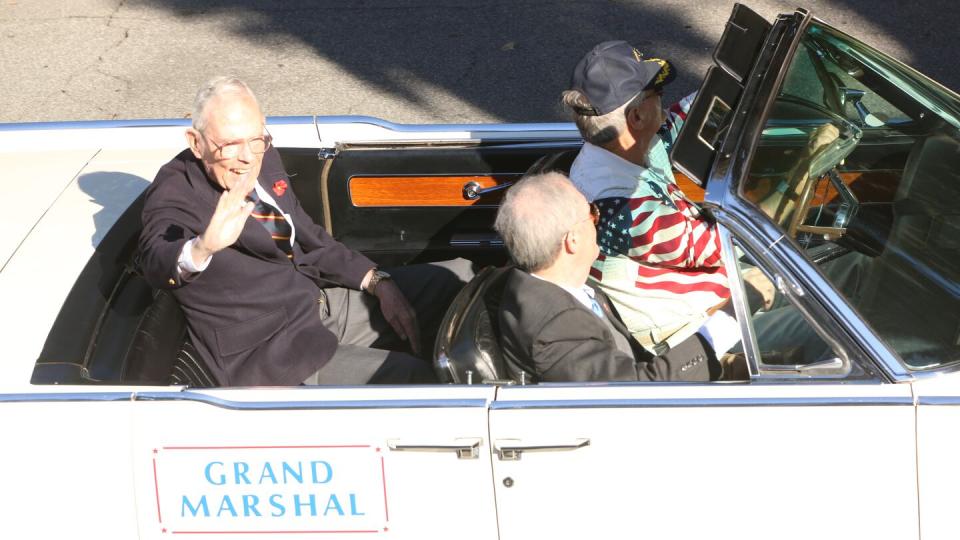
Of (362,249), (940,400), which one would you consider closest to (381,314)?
(362,249)

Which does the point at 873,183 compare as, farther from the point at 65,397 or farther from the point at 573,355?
the point at 65,397

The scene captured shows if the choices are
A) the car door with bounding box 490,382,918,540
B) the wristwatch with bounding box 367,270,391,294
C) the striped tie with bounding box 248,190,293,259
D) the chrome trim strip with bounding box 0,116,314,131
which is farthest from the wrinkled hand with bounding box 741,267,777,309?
the chrome trim strip with bounding box 0,116,314,131

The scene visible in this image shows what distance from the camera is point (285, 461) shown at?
2389 millimetres

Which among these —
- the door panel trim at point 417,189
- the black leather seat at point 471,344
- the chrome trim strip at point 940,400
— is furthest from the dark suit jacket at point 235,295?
the chrome trim strip at point 940,400

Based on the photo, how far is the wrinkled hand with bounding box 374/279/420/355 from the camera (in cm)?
315

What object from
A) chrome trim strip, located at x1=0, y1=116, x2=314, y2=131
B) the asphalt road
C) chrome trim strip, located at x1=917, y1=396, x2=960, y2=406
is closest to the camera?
chrome trim strip, located at x1=917, y1=396, x2=960, y2=406

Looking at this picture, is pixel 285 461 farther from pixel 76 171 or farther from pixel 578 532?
pixel 76 171

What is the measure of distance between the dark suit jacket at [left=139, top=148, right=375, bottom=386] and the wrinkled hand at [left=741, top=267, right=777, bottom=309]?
114 cm

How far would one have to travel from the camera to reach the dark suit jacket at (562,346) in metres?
2.52

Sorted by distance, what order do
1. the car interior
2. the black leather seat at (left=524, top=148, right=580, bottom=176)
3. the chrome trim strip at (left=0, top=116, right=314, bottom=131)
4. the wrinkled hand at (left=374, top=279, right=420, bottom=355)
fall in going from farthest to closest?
the chrome trim strip at (left=0, top=116, right=314, bottom=131) < the black leather seat at (left=524, top=148, right=580, bottom=176) < the wrinkled hand at (left=374, top=279, right=420, bottom=355) < the car interior

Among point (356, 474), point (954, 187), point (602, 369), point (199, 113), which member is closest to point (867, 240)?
point (954, 187)

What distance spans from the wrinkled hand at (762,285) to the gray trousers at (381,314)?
0.93 meters

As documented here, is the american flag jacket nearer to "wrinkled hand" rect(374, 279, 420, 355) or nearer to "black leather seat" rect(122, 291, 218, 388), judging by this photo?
"wrinkled hand" rect(374, 279, 420, 355)

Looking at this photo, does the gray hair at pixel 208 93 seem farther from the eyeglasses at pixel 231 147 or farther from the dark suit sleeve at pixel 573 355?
the dark suit sleeve at pixel 573 355
